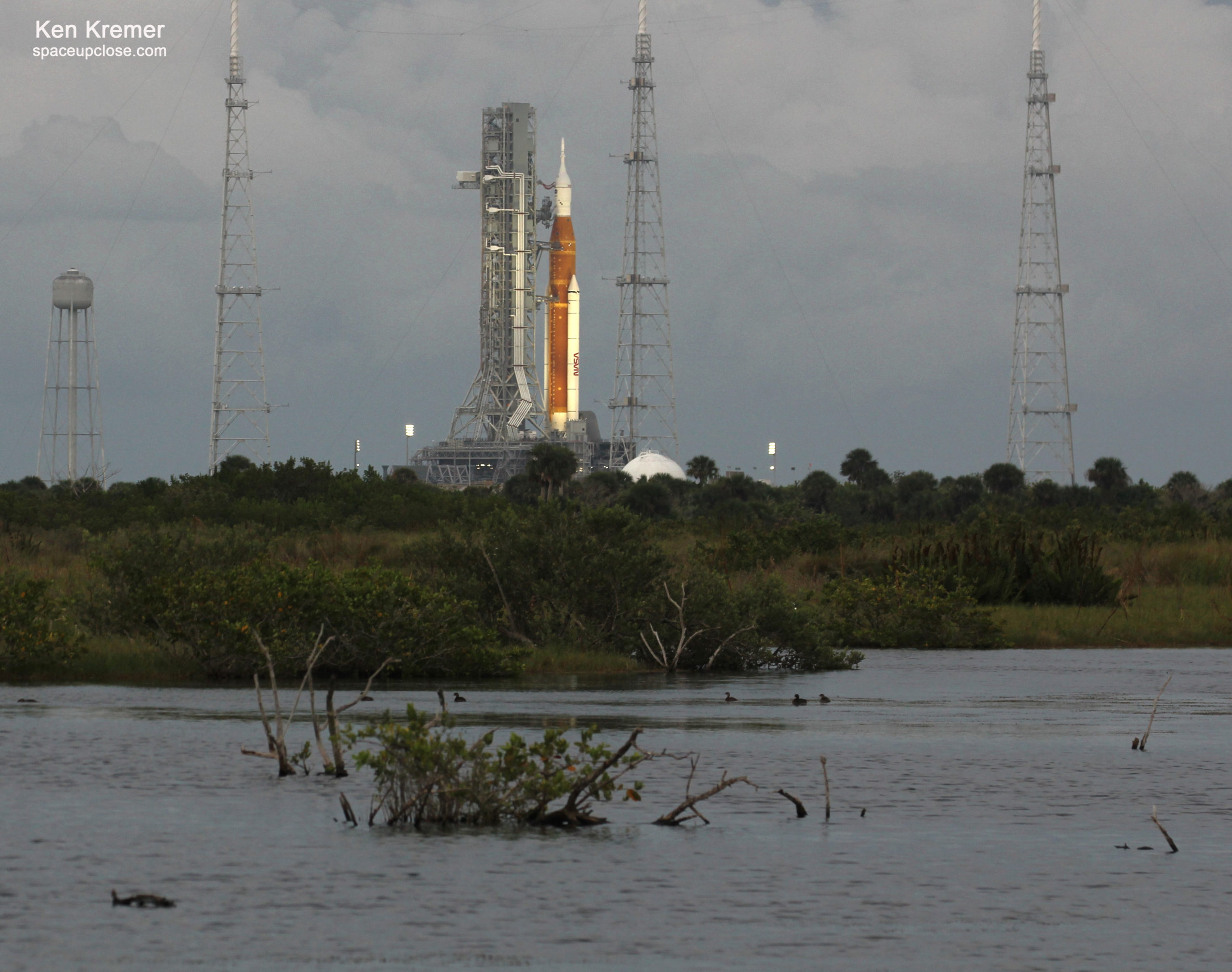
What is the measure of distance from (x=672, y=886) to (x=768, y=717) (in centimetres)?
932

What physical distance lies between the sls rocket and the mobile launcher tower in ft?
2.09

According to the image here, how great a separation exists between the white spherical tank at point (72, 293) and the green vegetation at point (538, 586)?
154 ft

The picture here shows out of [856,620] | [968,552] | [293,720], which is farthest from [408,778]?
[968,552]

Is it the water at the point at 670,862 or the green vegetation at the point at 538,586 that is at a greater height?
the green vegetation at the point at 538,586

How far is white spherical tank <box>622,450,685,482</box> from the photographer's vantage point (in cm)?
14075

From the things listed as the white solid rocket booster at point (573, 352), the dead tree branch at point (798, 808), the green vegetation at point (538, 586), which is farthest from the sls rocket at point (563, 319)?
the dead tree branch at point (798, 808)

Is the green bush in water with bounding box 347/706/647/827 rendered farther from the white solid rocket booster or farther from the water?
the white solid rocket booster

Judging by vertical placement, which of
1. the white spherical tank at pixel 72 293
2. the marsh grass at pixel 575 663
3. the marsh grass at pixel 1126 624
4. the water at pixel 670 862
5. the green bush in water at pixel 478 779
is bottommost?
the water at pixel 670 862

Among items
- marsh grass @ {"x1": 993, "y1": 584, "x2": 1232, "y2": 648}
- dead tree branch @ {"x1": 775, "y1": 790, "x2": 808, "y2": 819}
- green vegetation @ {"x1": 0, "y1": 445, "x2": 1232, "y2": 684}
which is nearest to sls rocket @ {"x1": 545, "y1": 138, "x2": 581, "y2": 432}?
green vegetation @ {"x1": 0, "y1": 445, "x2": 1232, "y2": 684}

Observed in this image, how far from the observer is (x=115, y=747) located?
50.6ft

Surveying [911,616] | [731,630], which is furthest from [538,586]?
[911,616]

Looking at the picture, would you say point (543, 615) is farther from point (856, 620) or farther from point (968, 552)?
point (968, 552)

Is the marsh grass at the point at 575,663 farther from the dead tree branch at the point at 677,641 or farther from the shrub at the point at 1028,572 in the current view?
the shrub at the point at 1028,572

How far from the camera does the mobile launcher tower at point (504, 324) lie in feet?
467
